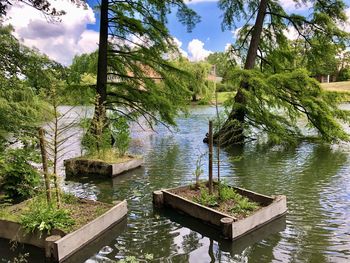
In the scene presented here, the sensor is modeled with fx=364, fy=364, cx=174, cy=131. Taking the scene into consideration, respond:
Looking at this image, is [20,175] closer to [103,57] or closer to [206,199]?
[206,199]

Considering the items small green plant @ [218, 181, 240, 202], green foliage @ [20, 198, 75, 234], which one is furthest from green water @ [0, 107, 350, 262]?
small green plant @ [218, 181, 240, 202]

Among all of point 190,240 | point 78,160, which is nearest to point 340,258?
point 190,240

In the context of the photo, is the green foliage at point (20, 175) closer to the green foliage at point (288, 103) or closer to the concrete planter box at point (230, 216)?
the concrete planter box at point (230, 216)

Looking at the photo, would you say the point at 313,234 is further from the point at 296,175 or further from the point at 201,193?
the point at 296,175

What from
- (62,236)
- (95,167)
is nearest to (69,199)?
(62,236)

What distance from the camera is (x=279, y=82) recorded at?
14211mm

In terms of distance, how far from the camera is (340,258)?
5.09m

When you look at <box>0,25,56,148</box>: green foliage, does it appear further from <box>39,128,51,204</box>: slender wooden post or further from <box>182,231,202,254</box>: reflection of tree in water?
<box>182,231,202,254</box>: reflection of tree in water

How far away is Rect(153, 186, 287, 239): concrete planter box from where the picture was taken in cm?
574

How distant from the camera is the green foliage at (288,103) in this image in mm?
13984

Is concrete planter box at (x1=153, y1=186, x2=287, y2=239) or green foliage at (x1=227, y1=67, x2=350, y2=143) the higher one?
green foliage at (x1=227, y1=67, x2=350, y2=143)

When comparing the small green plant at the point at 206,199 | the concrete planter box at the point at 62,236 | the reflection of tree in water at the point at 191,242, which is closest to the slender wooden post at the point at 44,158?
the concrete planter box at the point at 62,236

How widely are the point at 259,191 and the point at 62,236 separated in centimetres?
482

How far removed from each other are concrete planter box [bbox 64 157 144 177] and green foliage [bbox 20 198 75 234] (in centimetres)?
431
